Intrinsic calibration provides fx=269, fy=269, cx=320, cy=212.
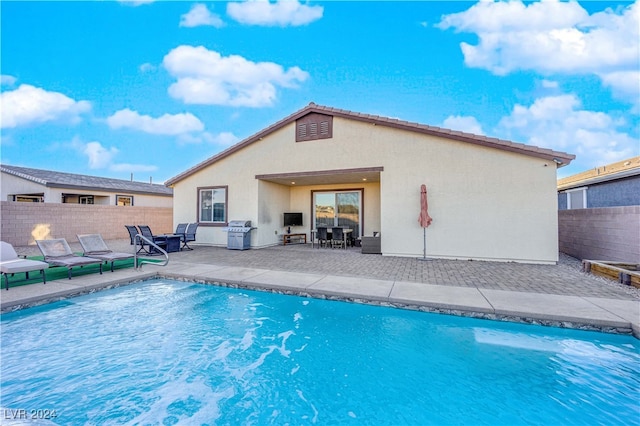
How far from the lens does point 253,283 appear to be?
18.7 ft

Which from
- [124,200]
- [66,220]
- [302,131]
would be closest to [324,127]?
[302,131]

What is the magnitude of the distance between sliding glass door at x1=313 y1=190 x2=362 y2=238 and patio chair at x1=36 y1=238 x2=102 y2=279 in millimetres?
8680

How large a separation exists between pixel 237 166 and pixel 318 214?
14.3 ft

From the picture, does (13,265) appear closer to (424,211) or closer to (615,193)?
(424,211)

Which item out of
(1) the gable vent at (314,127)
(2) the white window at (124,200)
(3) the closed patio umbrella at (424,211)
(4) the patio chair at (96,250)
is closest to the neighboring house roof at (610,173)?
(3) the closed patio umbrella at (424,211)

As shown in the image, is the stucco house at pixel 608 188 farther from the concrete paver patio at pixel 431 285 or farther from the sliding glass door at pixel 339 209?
the sliding glass door at pixel 339 209

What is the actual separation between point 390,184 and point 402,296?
5.14 meters

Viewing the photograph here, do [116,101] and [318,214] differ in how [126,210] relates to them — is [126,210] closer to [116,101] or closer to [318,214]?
[116,101]

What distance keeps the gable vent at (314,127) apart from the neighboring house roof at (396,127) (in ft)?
0.55

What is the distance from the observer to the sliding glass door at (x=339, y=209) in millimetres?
12523

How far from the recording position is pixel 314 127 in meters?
10.2

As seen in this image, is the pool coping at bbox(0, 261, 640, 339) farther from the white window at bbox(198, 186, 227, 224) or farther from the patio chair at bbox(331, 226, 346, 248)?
the white window at bbox(198, 186, 227, 224)

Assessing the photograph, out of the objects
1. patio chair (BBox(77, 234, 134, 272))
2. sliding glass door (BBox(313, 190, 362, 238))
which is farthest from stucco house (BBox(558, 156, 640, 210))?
patio chair (BBox(77, 234, 134, 272))

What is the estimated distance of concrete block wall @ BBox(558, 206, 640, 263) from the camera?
6.52 m
